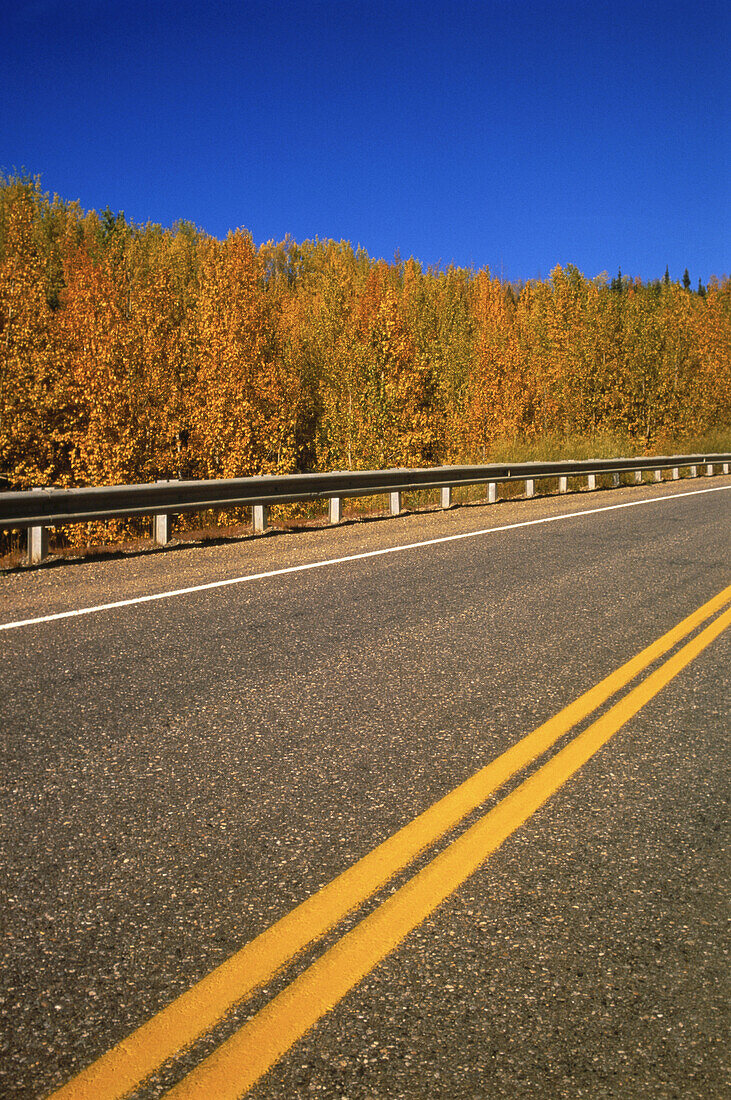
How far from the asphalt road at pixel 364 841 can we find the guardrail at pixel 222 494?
3114 millimetres

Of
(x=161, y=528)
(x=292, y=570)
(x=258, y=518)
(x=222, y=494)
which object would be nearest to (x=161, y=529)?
(x=161, y=528)

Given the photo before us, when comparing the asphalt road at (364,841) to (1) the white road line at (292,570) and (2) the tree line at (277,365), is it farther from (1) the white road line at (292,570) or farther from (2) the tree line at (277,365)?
(2) the tree line at (277,365)

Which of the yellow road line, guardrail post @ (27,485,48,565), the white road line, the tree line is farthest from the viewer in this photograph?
the tree line

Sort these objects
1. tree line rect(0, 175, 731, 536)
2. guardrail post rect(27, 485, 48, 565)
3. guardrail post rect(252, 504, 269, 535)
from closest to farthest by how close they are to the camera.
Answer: guardrail post rect(27, 485, 48, 565)
guardrail post rect(252, 504, 269, 535)
tree line rect(0, 175, 731, 536)

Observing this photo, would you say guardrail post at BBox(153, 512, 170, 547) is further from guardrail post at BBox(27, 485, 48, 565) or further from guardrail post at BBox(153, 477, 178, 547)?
guardrail post at BBox(27, 485, 48, 565)

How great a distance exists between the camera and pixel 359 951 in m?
2.34

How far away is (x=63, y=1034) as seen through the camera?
6.63ft

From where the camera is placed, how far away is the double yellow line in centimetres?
190

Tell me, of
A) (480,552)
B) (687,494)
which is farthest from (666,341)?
(480,552)

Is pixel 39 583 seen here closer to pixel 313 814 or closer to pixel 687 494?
pixel 313 814

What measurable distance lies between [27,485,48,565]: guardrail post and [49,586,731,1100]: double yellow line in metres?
7.32

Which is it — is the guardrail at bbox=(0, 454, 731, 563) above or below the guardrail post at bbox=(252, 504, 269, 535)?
above

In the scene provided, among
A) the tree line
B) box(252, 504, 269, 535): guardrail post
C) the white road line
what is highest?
the tree line

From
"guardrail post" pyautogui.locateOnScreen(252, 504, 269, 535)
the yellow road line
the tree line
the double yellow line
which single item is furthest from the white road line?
the tree line
